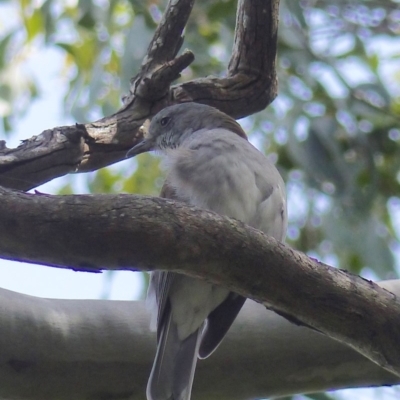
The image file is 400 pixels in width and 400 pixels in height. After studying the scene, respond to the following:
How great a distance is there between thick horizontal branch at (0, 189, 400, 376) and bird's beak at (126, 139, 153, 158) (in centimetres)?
119

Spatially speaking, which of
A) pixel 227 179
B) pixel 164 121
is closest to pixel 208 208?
pixel 227 179

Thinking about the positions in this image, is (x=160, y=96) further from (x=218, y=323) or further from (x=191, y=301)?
(x=218, y=323)

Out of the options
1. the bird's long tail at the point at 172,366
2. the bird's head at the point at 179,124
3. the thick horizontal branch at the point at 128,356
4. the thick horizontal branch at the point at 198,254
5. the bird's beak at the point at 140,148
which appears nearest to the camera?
the thick horizontal branch at the point at 198,254

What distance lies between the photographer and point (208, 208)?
2.68 m

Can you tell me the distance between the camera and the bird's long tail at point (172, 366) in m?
2.54

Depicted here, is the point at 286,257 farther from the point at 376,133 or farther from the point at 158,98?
the point at 376,133

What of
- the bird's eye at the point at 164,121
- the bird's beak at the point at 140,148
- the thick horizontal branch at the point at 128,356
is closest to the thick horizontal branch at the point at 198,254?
the thick horizontal branch at the point at 128,356

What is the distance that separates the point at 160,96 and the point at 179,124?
1.06 ft

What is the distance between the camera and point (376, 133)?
13.9 feet

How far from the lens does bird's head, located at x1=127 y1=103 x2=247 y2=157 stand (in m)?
3.21

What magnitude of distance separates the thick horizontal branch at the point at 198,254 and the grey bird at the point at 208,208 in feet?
1.99

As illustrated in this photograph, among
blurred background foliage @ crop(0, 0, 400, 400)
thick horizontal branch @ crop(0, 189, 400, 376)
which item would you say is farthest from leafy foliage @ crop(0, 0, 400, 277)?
thick horizontal branch @ crop(0, 189, 400, 376)

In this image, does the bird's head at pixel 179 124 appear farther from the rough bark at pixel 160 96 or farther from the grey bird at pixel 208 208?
the grey bird at pixel 208 208

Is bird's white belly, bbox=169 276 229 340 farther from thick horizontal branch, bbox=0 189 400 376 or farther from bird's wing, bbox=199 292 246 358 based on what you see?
thick horizontal branch, bbox=0 189 400 376
